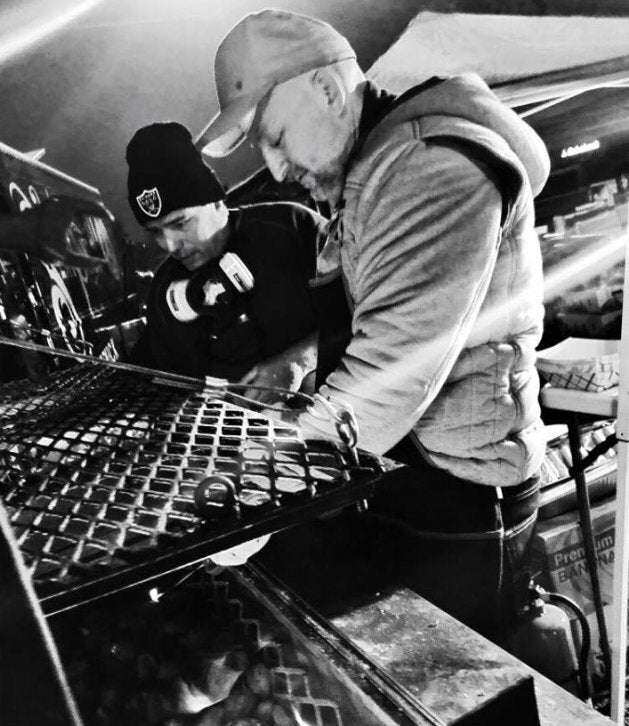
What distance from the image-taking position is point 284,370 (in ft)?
5.86

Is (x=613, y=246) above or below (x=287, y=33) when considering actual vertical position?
below

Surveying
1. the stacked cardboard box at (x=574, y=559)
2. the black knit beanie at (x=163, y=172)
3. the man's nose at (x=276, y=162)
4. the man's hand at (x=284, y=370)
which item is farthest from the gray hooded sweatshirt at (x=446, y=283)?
the stacked cardboard box at (x=574, y=559)

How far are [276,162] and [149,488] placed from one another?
124 centimetres

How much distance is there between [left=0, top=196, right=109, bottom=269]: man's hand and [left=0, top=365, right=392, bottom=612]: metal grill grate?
0.67m

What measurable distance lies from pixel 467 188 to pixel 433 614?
1151 millimetres

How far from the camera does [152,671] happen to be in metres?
1.30

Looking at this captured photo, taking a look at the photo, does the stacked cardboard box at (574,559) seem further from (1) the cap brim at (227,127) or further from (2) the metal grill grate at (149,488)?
(1) the cap brim at (227,127)

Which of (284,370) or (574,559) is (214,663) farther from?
(574,559)

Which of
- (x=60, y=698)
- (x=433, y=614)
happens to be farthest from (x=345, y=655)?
(x=60, y=698)

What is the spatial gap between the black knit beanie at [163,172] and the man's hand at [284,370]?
1.80ft

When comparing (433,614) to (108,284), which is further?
(108,284)

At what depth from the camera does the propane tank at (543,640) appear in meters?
2.06

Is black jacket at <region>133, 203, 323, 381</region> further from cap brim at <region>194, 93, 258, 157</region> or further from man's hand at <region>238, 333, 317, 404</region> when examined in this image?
cap brim at <region>194, 93, 258, 157</region>

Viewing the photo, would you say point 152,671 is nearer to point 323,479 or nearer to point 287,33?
point 323,479
